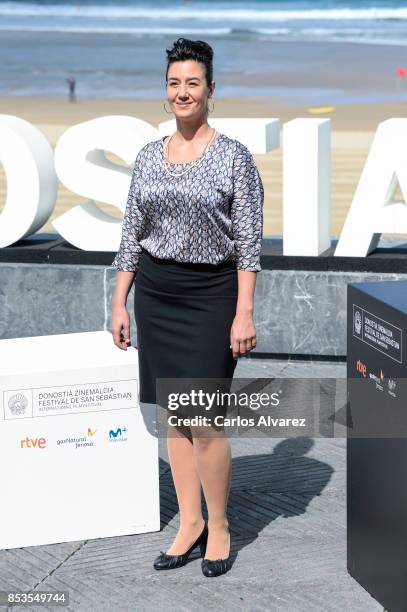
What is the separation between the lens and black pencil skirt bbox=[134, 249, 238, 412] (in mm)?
4902

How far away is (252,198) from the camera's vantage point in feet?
15.7

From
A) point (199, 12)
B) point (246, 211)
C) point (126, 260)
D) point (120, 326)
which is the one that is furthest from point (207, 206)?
point (199, 12)

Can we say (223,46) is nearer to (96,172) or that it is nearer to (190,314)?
(96,172)

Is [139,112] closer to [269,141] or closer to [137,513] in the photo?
[269,141]

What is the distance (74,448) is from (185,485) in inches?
21.0

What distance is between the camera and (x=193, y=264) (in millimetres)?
4879

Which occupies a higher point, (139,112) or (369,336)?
(139,112)

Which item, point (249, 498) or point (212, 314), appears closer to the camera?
point (212, 314)

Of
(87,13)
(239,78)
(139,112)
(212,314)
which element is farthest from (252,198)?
(87,13)

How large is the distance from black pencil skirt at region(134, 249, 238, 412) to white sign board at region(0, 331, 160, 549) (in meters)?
0.45

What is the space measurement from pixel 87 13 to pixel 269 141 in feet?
228

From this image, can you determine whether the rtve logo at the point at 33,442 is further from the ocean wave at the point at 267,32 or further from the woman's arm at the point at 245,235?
the ocean wave at the point at 267,32

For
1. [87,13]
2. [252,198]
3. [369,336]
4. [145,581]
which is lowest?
[145,581]

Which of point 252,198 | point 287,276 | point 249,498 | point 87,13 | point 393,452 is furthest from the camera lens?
point 87,13
